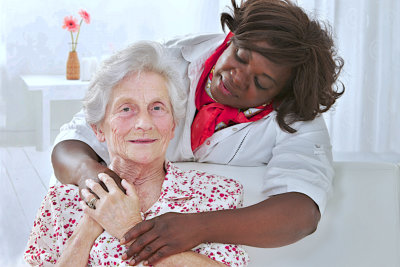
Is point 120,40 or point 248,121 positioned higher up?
point 248,121

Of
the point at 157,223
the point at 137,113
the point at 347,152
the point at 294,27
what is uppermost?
the point at 294,27

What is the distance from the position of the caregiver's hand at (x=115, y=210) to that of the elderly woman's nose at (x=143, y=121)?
176mm

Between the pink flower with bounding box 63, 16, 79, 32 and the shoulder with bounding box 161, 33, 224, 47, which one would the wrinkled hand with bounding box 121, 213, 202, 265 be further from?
the pink flower with bounding box 63, 16, 79, 32

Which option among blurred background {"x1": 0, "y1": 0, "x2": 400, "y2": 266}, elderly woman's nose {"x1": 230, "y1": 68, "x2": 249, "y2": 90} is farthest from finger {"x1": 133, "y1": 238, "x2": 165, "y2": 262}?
blurred background {"x1": 0, "y1": 0, "x2": 400, "y2": 266}

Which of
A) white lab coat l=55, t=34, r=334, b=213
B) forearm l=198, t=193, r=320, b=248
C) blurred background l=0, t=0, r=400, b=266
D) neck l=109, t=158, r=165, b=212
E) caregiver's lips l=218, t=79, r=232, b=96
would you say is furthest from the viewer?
blurred background l=0, t=0, r=400, b=266

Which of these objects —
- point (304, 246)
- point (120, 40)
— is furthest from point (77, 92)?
point (304, 246)

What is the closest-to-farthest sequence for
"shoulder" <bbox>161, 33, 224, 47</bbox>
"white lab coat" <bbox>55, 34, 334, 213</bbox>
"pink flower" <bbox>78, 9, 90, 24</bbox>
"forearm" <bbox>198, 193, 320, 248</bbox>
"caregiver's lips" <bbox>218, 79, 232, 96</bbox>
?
"forearm" <bbox>198, 193, 320, 248</bbox> < "white lab coat" <bbox>55, 34, 334, 213</bbox> < "caregiver's lips" <bbox>218, 79, 232, 96</bbox> < "shoulder" <bbox>161, 33, 224, 47</bbox> < "pink flower" <bbox>78, 9, 90, 24</bbox>

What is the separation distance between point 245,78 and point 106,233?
717mm

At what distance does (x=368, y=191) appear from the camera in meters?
1.90

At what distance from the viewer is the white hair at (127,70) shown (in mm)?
1532

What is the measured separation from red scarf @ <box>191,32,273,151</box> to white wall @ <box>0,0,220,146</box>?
2.77 meters

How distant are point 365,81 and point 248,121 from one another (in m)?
2.31

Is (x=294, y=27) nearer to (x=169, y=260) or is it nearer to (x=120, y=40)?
(x=169, y=260)

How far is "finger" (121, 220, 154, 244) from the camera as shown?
4.54 ft
